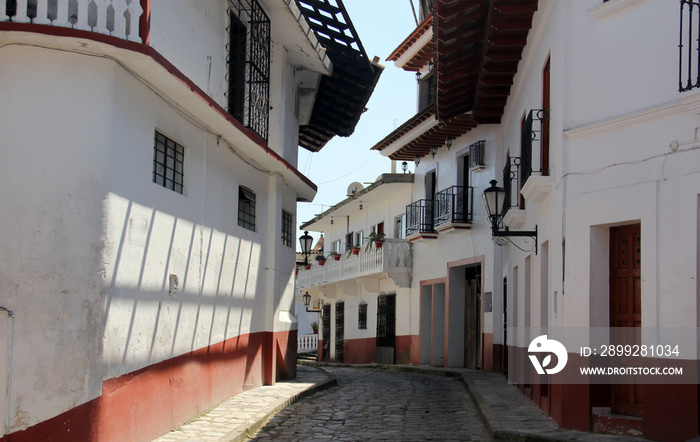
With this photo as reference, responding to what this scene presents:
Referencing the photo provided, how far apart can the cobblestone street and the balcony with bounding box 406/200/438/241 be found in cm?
637

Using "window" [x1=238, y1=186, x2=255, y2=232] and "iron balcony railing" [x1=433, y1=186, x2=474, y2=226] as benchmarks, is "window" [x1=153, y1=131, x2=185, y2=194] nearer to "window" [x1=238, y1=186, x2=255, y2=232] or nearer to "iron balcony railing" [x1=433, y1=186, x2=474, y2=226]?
"window" [x1=238, y1=186, x2=255, y2=232]

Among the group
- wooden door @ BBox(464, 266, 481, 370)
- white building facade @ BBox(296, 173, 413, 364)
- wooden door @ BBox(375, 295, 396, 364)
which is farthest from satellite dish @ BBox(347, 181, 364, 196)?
wooden door @ BBox(464, 266, 481, 370)

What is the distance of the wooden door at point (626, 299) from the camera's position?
347 inches

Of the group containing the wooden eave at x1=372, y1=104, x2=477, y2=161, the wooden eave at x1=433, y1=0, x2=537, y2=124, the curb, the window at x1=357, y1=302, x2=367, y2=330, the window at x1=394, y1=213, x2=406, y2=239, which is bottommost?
the curb

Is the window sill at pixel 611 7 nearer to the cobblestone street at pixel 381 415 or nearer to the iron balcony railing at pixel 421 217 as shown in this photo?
the cobblestone street at pixel 381 415

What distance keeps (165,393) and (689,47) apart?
6710 mm

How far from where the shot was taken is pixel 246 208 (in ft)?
44.0

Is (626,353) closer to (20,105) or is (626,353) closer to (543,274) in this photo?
(543,274)

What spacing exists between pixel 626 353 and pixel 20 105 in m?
6.72

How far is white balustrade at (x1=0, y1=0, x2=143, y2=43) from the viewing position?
731 centimetres

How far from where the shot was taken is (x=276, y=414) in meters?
11.5

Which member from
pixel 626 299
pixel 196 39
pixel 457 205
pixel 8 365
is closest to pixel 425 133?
pixel 457 205

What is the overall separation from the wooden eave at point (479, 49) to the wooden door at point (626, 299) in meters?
4.39

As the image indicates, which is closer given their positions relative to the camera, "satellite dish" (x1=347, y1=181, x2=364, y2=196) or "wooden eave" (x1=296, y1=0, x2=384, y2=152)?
"wooden eave" (x1=296, y1=0, x2=384, y2=152)
